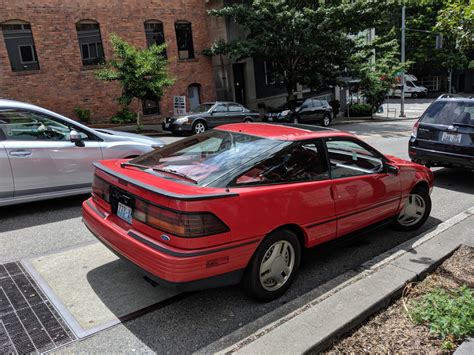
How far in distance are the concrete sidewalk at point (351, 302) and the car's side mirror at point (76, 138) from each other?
163 inches

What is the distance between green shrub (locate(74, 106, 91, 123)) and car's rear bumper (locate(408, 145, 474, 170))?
573 inches

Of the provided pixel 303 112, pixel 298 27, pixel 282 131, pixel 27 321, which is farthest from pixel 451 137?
pixel 298 27

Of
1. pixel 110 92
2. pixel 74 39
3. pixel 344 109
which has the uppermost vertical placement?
pixel 74 39

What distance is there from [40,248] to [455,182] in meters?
7.71

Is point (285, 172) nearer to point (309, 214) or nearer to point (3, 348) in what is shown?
point (309, 214)

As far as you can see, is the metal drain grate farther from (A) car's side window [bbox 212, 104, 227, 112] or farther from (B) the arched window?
(B) the arched window

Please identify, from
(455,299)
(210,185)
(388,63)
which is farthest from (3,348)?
(388,63)

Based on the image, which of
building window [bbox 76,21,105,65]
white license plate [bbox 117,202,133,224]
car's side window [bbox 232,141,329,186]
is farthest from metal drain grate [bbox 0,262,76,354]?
building window [bbox 76,21,105,65]

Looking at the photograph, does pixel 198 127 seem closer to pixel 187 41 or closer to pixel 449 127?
pixel 187 41

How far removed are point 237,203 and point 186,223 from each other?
434mm

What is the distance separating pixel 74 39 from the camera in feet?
59.5

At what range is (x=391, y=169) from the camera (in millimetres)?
4754

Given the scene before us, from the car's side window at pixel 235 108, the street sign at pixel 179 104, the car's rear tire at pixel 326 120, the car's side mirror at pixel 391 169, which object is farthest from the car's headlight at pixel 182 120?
the car's side mirror at pixel 391 169

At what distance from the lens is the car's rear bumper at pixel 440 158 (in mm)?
7380
